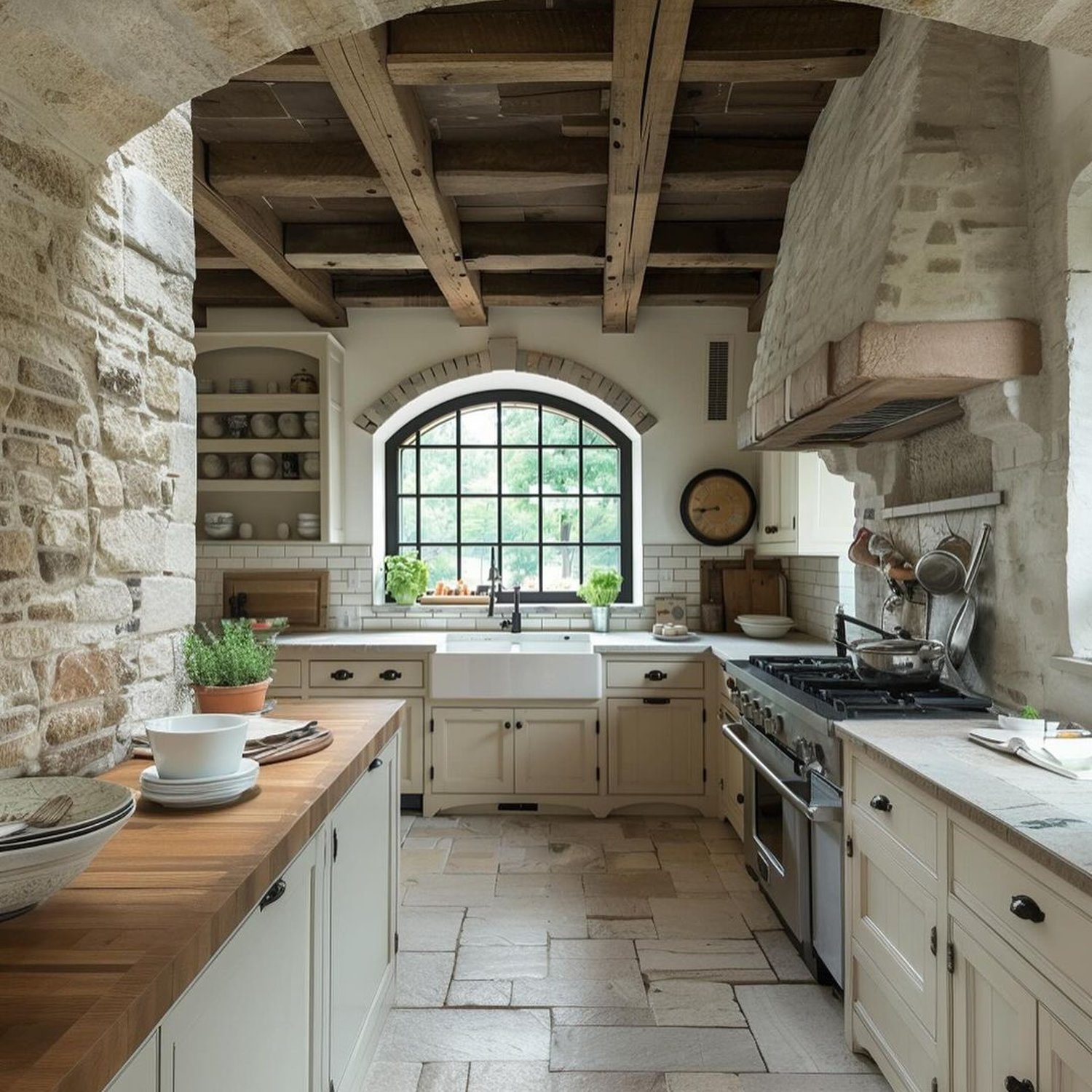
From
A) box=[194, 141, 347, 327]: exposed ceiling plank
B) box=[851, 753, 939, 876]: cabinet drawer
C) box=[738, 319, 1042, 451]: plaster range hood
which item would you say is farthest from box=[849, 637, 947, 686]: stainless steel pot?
box=[194, 141, 347, 327]: exposed ceiling plank

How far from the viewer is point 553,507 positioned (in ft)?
17.8

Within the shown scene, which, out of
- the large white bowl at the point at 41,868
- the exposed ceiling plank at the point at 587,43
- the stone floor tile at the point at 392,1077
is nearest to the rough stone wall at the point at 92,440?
the large white bowl at the point at 41,868

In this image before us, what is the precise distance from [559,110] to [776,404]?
1300 millimetres

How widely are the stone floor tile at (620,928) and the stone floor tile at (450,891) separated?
0.47m

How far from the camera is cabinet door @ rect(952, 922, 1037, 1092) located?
146cm

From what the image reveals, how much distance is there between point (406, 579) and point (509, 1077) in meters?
3.15

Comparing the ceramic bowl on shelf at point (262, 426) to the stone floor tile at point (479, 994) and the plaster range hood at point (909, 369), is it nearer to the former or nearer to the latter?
the plaster range hood at point (909, 369)

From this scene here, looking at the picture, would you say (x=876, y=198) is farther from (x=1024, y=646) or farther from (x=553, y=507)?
(x=553, y=507)

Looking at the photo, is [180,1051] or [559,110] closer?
[180,1051]

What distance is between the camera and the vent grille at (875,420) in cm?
268

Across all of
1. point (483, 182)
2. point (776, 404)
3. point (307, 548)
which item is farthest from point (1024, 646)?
point (307, 548)

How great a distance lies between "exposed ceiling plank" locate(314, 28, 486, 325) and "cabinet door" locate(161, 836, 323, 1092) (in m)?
2.04

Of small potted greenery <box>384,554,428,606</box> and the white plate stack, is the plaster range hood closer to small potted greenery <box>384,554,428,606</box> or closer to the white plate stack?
the white plate stack

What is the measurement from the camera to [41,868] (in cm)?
103
